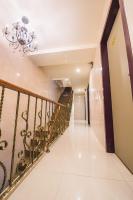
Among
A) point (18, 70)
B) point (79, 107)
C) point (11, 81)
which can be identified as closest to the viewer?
point (11, 81)

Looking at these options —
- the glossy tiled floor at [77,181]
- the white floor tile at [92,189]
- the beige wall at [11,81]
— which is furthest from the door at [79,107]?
the white floor tile at [92,189]

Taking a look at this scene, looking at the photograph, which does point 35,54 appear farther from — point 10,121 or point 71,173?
point 71,173

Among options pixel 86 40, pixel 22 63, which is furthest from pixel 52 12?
pixel 22 63

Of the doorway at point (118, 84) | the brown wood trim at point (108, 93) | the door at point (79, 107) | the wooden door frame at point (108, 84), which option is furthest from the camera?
the door at point (79, 107)

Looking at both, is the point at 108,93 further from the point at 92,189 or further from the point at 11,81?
the point at 11,81

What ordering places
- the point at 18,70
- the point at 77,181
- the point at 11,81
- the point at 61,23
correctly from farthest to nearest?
the point at 18,70, the point at 11,81, the point at 61,23, the point at 77,181

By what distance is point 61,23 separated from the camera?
241cm

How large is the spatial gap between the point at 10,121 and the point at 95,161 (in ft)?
7.50

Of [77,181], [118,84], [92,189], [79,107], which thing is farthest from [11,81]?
[79,107]

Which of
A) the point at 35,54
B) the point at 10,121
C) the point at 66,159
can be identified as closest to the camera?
the point at 66,159

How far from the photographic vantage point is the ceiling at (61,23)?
2031mm

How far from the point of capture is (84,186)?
988 mm

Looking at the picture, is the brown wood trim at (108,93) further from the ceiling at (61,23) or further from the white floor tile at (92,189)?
the white floor tile at (92,189)

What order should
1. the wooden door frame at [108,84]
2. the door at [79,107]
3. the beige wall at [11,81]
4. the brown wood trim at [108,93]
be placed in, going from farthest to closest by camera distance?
the door at [79,107] < the beige wall at [11,81] < the brown wood trim at [108,93] < the wooden door frame at [108,84]
